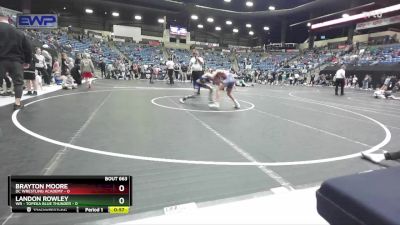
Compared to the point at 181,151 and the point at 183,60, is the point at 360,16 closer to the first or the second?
the point at 183,60

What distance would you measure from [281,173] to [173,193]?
3.89 ft

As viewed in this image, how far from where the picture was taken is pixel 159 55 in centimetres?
4175

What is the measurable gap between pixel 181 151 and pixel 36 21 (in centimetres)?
1005

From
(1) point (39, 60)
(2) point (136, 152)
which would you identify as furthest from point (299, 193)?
(1) point (39, 60)

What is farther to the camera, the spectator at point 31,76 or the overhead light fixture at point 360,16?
the overhead light fixture at point 360,16

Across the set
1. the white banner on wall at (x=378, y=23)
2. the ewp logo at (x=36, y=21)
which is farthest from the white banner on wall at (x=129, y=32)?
the ewp logo at (x=36, y=21)

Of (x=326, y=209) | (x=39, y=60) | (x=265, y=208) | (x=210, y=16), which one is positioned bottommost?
(x=265, y=208)

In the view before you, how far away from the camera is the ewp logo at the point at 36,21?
440 inches

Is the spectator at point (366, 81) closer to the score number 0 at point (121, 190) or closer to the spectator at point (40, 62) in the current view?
the spectator at point (40, 62)

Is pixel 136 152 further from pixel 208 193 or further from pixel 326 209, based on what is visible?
pixel 326 209
